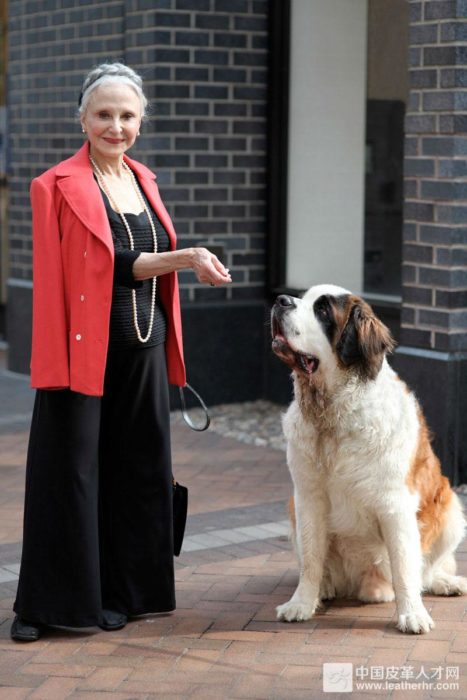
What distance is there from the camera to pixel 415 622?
16.0ft

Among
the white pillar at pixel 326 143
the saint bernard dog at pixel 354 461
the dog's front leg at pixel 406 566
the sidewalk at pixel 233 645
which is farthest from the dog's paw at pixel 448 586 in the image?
the white pillar at pixel 326 143

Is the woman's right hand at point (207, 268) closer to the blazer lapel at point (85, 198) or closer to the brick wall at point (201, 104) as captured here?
the blazer lapel at point (85, 198)

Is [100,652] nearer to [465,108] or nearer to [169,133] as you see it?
[465,108]

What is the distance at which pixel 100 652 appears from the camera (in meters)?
4.80

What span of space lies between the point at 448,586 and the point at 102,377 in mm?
1761

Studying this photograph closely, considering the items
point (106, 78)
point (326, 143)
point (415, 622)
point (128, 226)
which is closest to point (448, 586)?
point (415, 622)

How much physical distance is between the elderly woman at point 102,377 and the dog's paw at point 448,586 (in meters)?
1.12

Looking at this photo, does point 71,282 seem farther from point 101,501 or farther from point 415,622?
point 415,622

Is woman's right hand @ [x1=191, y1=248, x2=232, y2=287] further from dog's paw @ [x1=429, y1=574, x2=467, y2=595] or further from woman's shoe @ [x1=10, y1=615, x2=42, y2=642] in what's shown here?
dog's paw @ [x1=429, y1=574, x2=467, y2=595]

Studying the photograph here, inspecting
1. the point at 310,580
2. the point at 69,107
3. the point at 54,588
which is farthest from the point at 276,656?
the point at 69,107

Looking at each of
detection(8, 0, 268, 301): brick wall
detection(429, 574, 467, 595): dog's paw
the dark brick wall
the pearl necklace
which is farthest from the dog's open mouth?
detection(8, 0, 268, 301): brick wall

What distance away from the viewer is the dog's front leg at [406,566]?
192 inches

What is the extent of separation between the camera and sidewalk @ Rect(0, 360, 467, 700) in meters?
4.43

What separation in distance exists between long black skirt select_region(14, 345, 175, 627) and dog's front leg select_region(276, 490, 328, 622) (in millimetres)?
512
